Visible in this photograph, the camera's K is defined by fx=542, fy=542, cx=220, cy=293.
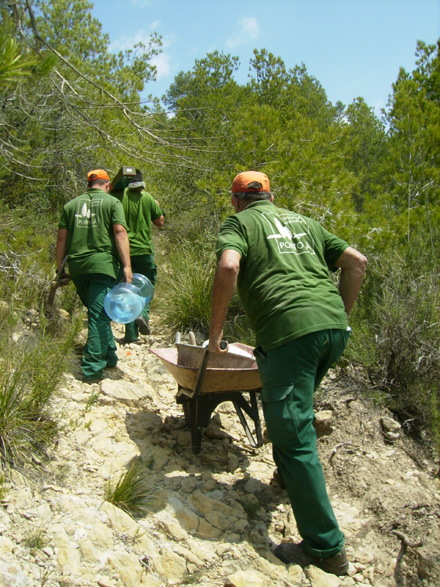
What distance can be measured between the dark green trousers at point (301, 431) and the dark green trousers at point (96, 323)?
88.1 inches

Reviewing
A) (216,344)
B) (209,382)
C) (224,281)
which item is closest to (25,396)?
(209,382)

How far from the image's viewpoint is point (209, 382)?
3.84 metres

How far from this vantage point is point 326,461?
4184mm

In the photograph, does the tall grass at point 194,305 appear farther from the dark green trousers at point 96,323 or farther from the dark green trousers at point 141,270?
the dark green trousers at point 96,323

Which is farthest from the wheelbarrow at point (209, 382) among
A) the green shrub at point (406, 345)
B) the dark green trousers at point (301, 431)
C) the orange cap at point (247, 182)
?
the green shrub at point (406, 345)

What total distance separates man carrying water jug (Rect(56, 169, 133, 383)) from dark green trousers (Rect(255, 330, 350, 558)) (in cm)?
227

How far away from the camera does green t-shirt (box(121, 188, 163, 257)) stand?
6.28m

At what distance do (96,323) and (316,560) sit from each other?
280 cm

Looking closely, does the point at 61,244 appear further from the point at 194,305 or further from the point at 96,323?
the point at 194,305

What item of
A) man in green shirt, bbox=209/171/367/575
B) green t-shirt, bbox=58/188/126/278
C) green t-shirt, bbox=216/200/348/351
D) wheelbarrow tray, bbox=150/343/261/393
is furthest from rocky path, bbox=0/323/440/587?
green t-shirt, bbox=216/200/348/351

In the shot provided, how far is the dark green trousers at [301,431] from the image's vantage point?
2887 millimetres

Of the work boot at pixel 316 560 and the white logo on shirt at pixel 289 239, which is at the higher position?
the white logo on shirt at pixel 289 239

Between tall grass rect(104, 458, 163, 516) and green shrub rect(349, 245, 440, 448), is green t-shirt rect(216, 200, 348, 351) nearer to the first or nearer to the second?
tall grass rect(104, 458, 163, 516)

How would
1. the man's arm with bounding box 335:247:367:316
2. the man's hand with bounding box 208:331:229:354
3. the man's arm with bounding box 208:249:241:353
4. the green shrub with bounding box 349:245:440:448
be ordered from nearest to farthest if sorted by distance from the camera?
the man's arm with bounding box 208:249:241:353, the man's hand with bounding box 208:331:229:354, the man's arm with bounding box 335:247:367:316, the green shrub with bounding box 349:245:440:448
